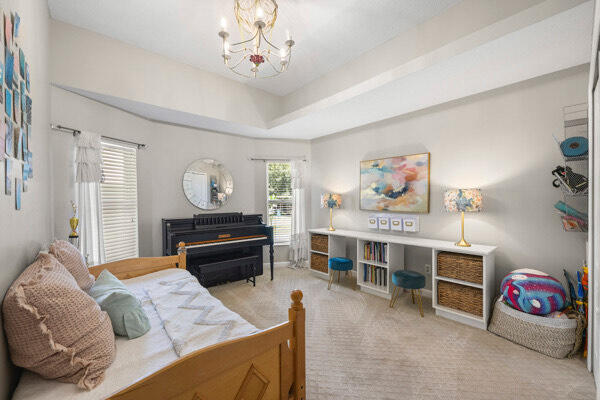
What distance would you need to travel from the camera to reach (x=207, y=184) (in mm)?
3994

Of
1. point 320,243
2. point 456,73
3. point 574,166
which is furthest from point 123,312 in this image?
point 574,166

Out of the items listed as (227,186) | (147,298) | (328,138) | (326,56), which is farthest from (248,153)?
(147,298)

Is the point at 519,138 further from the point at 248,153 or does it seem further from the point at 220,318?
the point at 248,153

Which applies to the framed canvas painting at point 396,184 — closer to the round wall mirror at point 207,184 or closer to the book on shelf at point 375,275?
the book on shelf at point 375,275

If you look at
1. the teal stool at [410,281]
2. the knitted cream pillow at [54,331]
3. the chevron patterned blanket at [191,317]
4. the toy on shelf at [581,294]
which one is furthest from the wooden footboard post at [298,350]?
the toy on shelf at [581,294]

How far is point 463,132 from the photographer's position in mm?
2967

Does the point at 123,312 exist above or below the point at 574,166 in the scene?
below

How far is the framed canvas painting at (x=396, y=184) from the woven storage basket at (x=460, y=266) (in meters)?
0.75

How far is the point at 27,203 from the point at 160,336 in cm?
96

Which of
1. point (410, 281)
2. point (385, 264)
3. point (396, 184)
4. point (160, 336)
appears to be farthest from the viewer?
point (396, 184)

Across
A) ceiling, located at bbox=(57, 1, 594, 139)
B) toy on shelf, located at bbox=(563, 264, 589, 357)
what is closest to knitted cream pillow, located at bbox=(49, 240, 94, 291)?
ceiling, located at bbox=(57, 1, 594, 139)

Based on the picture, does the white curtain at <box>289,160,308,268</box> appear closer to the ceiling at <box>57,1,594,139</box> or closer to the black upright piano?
the black upright piano

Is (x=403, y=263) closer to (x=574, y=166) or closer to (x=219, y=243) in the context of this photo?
(x=574, y=166)

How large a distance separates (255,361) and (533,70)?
10.4 ft
